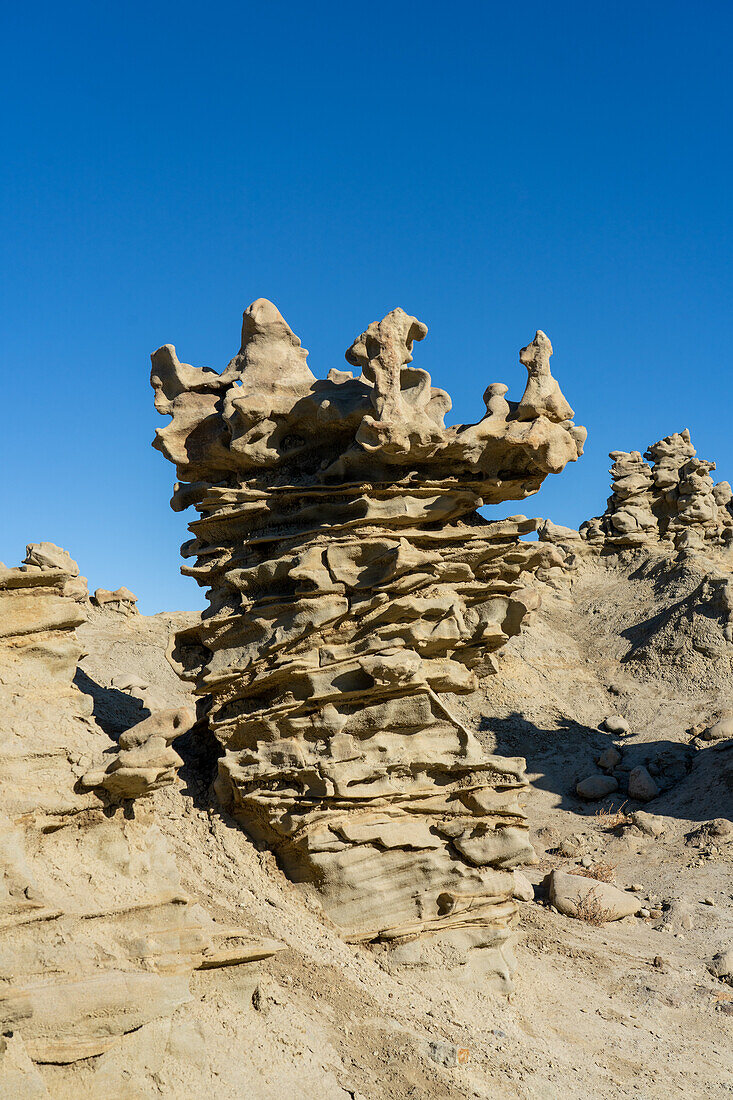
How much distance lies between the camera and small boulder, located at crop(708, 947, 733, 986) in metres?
9.63

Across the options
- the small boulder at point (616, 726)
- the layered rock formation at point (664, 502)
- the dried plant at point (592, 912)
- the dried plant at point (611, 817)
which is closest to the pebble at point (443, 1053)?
the dried plant at point (592, 912)

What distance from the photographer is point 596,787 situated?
629 inches

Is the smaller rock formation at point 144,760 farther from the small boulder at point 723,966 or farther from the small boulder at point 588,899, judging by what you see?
the small boulder at point 723,966

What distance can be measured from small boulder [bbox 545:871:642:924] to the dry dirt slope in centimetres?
19

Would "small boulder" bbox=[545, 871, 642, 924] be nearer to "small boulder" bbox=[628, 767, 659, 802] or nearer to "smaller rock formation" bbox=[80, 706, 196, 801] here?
"small boulder" bbox=[628, 767, 659, 802]

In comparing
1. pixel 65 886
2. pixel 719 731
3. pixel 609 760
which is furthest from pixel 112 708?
pixel 719 731

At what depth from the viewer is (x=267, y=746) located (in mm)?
8336

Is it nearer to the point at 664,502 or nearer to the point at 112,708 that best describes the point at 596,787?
the point at 112,708

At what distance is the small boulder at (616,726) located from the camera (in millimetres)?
19000

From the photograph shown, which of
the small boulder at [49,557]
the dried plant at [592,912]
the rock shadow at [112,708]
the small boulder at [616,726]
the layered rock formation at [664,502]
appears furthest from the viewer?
the layered rock formation at [664,502]

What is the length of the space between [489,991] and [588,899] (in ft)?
10.3

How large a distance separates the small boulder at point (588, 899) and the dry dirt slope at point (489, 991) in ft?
0.62

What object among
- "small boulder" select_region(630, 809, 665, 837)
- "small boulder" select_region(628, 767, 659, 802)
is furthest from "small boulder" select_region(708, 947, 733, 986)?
"small boulder" select_region(628, 767, 659, 802)

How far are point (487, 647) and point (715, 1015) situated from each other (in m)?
4.05
